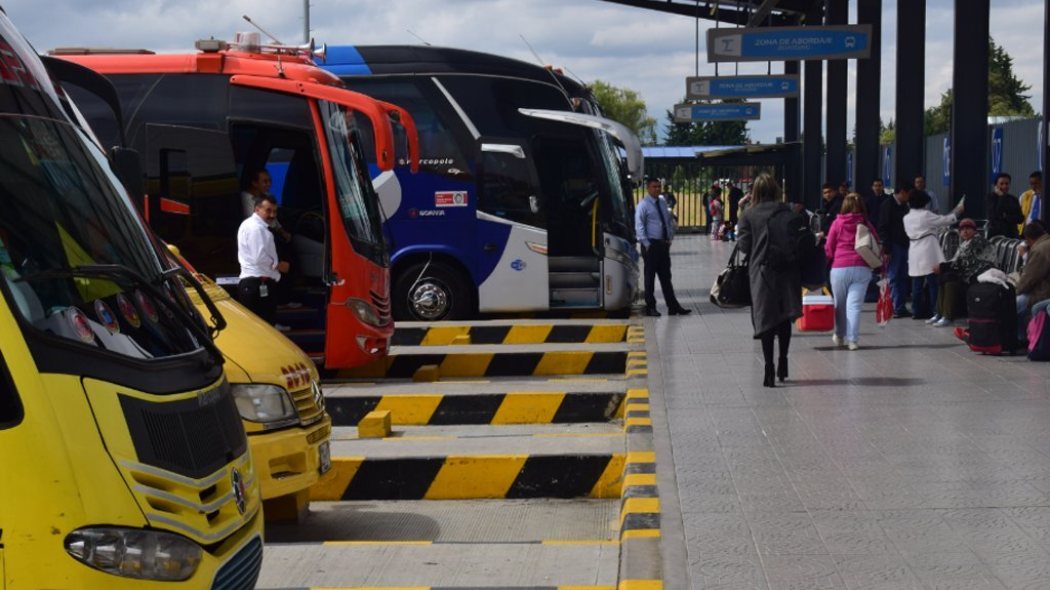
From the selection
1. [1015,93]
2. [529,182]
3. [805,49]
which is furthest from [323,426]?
[1015,93]

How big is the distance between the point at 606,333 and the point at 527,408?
5.30 meters

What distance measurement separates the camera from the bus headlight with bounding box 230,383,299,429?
7.50 m

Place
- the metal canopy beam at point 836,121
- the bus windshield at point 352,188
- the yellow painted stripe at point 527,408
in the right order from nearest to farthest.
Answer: the yellow painted stripe at point 527,408 → the bus windshield at point 352,188 → the metal canopy beam at point 836,121

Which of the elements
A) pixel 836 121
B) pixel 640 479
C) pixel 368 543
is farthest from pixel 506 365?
pixel 836 121

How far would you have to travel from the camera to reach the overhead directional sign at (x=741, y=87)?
28.4 metres

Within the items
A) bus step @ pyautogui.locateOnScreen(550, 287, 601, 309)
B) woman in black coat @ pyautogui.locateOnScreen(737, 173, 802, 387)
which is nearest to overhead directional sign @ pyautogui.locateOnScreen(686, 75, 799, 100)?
bus step @ pyautogui.locateOnScreen(550, 287, 601, 309)

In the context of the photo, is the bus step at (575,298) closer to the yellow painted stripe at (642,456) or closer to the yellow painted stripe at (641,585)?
the yellow painted stripe at (642,456)

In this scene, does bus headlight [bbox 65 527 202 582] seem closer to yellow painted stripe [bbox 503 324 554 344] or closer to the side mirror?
the side mirror

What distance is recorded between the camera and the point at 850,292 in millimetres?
14609

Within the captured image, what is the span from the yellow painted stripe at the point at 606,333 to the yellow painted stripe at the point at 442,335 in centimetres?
160

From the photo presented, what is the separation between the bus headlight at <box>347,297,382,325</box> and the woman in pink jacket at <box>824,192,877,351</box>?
182 inches

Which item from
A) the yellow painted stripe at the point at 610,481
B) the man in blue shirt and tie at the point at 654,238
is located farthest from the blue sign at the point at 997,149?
the yellow painted stripe at the point at 610,481

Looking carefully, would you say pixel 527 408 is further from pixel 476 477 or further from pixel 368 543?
pixel 368 543

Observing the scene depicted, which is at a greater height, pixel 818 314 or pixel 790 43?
pixel 790 43
